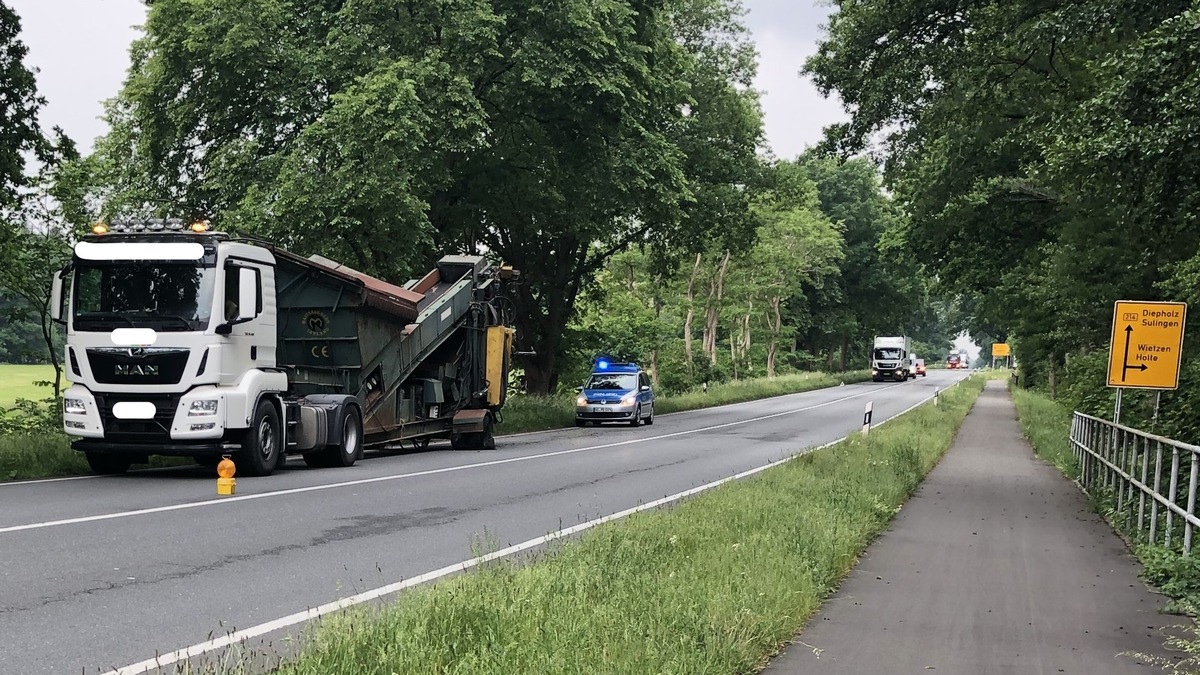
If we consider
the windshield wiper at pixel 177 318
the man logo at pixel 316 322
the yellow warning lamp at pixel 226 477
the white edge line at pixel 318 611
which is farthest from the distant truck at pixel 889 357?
the yellow warning lamp at pixel 226 477

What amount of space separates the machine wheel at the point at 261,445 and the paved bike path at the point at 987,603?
8351 millimetres

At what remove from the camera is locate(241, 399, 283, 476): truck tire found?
47.2 ft

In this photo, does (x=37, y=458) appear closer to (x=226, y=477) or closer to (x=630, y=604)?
(x=226, y=477)

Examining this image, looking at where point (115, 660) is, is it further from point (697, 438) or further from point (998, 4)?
point (697, 438)

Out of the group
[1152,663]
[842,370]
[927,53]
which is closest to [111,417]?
[1152,663]

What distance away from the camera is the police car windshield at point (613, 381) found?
105 feet

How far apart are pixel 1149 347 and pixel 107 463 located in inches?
566

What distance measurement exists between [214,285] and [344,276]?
3129mm

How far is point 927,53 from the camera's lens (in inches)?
685

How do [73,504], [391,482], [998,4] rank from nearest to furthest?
[73,504] < [391,482] < [998,4]

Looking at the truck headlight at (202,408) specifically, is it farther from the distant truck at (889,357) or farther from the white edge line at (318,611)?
the distant truck at (889,357)

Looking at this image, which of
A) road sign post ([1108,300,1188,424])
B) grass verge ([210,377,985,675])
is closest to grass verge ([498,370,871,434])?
road sign post ([1108,300,1188,424])

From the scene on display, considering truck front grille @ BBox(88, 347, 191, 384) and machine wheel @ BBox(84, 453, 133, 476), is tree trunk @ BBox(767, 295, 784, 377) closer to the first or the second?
machine wheel @ BBox(84, 453, 133, 476)

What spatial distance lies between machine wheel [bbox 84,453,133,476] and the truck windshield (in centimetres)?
182
